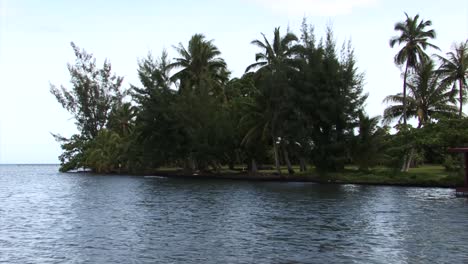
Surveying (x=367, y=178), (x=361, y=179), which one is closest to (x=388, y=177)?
(x=367, y=178)

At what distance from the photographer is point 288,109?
63.8 m

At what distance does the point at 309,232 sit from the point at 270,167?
2461 inches

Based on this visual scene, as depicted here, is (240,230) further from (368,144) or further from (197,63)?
(197,63)

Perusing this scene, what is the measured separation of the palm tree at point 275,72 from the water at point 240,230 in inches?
1007

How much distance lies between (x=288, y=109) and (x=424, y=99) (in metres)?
21.6

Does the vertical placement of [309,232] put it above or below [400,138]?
below

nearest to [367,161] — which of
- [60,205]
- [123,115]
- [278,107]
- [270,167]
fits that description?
[278,107]

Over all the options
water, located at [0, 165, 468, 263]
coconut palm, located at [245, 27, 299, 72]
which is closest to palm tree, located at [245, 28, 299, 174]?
coconut palm, located at [245, 27, 299, 72]

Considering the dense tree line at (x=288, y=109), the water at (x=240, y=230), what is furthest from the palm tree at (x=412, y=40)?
the water at (x=240, y=230)

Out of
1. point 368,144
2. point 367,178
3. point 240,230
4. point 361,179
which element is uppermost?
point 368,144

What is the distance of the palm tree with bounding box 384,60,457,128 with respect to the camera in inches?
2682

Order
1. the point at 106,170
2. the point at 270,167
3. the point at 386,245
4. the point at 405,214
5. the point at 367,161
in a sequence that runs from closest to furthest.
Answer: the point at 386,245 → the point at 405,214 → the point at 367,161 → the point at 270,167 → the point at 106,170

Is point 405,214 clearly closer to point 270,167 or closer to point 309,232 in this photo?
point 309,232

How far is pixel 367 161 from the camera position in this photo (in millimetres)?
61312
